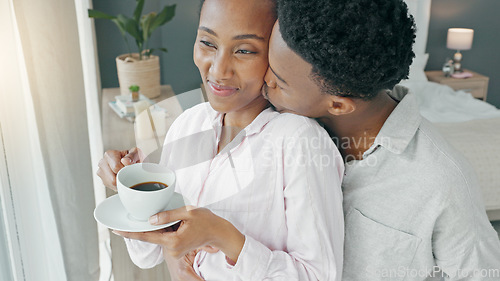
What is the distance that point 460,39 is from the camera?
14.1 feet

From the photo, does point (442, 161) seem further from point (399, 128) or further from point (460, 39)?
point (460, 39)

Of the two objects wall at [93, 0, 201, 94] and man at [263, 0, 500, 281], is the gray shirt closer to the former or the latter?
man at [263, 0, 500, 281]

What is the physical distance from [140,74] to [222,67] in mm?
2087

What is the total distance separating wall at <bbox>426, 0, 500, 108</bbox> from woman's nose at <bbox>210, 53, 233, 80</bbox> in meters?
Result: 4.34

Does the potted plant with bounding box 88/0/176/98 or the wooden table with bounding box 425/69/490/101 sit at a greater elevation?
the potted plant with bounding box 88/0/176/98

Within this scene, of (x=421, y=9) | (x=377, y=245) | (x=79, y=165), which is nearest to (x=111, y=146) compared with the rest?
(x=79, y=165)

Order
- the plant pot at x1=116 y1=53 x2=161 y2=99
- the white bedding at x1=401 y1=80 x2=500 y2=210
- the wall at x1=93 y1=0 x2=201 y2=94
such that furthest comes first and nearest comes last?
1. the wall at x1=93 y1=0 x2=201 y2=94
2. the plant pot at x1=116 y1=53 x2=161 y2=99
3. the white bedding at x1=401 y1=80 x2=500 y2=210

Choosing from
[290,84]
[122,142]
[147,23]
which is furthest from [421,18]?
[290,84]

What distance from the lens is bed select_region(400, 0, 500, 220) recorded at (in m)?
2.54

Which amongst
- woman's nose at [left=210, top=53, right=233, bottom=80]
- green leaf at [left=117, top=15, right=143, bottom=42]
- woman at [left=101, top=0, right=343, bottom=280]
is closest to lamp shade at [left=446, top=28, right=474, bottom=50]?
green leaf at [left=117, top=15, right=143, bottom=42]

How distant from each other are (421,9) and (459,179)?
13.2 feet

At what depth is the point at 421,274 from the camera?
854mm

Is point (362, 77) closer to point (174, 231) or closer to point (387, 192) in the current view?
point (387, 192)

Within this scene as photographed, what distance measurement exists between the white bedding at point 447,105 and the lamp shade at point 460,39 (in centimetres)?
85
